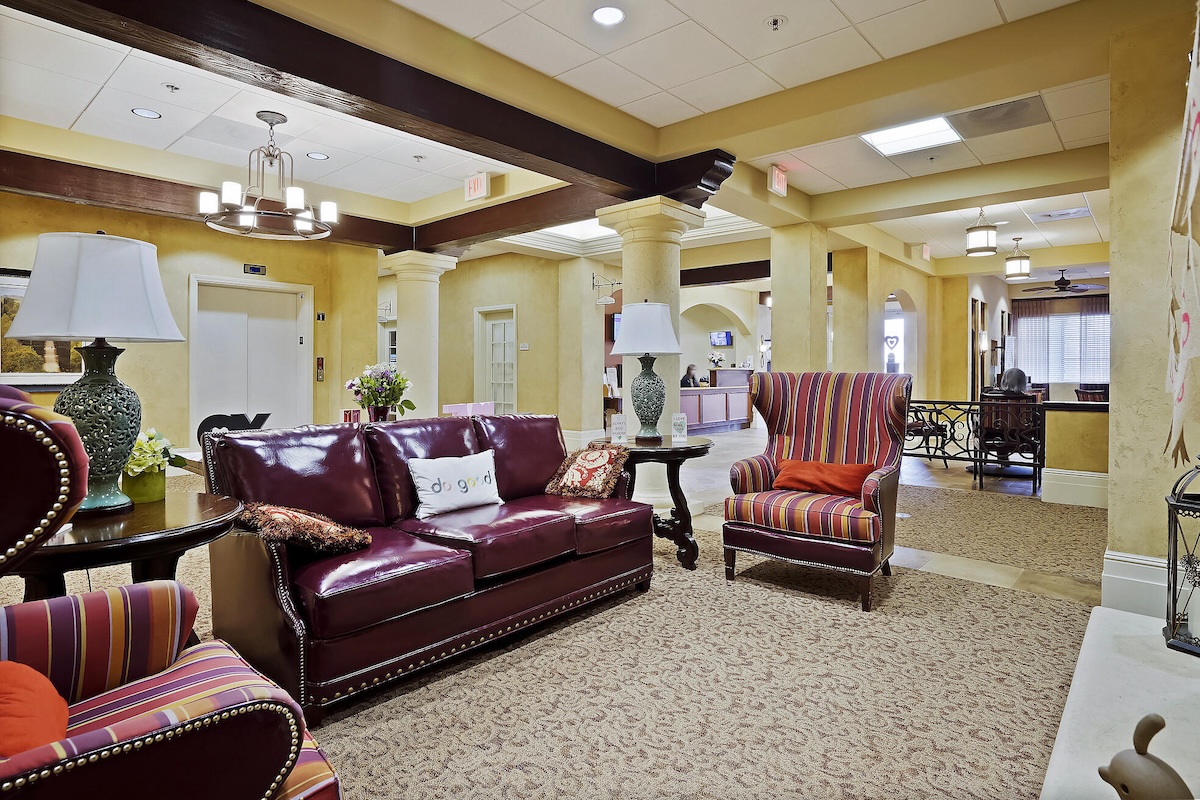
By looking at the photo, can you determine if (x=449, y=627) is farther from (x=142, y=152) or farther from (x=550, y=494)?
(x=142, y=152)

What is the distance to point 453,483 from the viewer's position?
3053mm

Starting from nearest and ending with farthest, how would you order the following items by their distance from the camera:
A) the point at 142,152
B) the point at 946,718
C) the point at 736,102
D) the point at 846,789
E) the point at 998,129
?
the point at 846,789 < the point at 946,718 < the point at 736,102 < the point at 998,129 < the point at 142,152

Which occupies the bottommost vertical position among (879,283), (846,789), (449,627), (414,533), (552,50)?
(846,789)

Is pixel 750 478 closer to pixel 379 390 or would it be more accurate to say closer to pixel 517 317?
pixel 379 390

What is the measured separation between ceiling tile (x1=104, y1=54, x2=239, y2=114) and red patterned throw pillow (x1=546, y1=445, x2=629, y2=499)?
3558mm

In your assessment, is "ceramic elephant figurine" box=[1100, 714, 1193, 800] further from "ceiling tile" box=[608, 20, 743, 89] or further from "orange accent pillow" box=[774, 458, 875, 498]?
"ceiling tile" box=[608, 20, 743, 89]

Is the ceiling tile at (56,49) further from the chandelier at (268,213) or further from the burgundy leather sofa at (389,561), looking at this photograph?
the burgundy leather sofa at (389,561)

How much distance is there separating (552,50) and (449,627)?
10.4 ft

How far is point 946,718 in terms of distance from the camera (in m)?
2.19

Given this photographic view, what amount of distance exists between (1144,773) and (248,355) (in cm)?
870

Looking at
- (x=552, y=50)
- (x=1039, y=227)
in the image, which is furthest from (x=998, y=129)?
(x=1039, y=227)

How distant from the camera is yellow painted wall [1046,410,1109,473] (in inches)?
225

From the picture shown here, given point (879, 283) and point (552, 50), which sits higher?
point (552, 50)

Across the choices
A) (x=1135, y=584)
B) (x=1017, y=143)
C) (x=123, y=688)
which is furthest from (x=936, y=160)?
(x=123, y=688)
